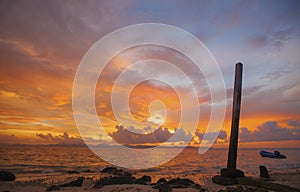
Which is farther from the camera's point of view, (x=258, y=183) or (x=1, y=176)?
(x=1, y=176)

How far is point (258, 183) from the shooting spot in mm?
9938

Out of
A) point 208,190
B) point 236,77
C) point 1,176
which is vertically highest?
point 236,77

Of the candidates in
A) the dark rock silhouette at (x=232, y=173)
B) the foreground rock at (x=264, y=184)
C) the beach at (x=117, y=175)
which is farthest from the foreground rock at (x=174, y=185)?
the foreground rock at (x=264, y=184)

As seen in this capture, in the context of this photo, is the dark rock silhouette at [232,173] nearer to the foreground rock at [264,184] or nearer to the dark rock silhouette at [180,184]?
the foreground rock at [264,184]

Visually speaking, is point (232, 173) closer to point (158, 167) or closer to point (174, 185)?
point (174, 185)

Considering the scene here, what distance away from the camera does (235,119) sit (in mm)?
12047

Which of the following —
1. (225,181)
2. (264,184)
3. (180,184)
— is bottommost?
(180,184)

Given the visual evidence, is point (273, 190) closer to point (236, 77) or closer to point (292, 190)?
point (292, 190)

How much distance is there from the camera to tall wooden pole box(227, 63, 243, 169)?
1194 centimetres

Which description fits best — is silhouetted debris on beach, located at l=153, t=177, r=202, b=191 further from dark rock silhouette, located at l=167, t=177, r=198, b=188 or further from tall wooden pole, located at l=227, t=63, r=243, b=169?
tall wooden pole, located at l=227, t=63, r=243, b=169

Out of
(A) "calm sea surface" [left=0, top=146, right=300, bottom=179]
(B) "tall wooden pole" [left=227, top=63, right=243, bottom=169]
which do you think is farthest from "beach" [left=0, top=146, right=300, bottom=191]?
(B) "tall wooden pole" [left=227, top=63, right=243, bottom=169]

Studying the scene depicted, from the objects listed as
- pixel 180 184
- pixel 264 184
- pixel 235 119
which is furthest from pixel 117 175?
pixel 264 184

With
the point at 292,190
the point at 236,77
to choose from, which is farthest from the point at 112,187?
the point at 236,77

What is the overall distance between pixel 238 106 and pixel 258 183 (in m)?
4.02
